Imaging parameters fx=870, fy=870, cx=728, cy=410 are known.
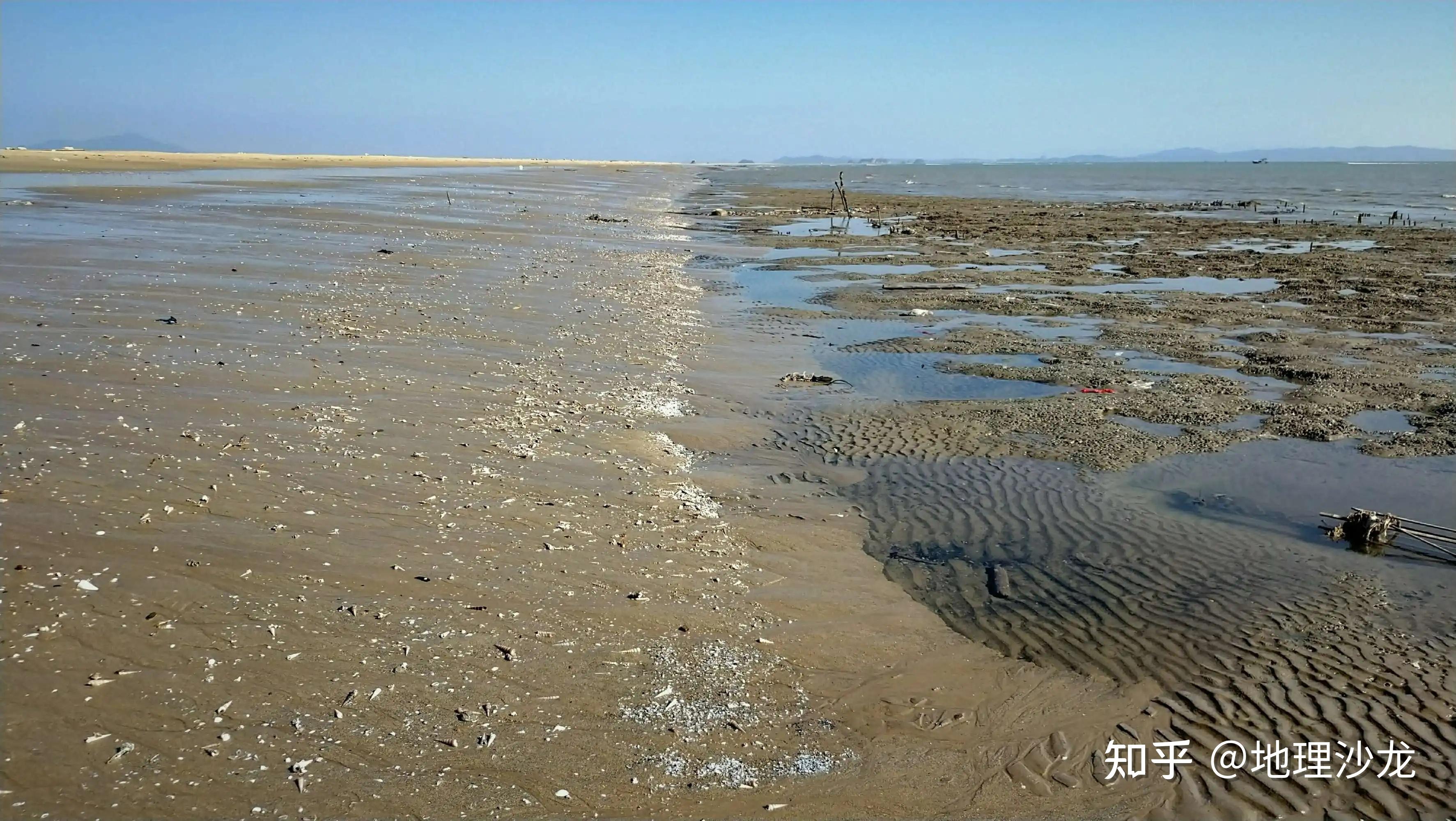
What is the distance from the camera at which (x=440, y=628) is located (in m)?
5.07

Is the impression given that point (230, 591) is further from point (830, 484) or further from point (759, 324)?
point (759, 324)

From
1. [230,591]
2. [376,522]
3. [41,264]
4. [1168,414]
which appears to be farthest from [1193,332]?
[41,264]

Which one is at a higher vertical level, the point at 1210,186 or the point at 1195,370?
the point at 1210,186

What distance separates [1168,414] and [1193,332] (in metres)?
5.51

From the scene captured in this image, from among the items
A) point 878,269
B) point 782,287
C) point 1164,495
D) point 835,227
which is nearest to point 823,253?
point 878,269

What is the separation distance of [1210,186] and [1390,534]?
83.7 m

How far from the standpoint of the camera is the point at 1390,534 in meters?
7.41

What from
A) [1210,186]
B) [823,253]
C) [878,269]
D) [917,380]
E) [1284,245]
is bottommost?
[917,380]

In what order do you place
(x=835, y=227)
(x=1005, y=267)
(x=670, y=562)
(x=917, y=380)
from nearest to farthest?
(x=670, y=562), (x=917, y=380), (x=1005, y=267), (x=835, y=227)

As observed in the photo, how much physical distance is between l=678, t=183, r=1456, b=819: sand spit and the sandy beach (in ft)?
0.15

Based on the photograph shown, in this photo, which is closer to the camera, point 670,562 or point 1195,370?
point 670,562

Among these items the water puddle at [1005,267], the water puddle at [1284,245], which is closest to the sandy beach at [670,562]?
the water puddle at [1005,267]

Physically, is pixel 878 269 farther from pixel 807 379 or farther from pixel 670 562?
pixel 670 562

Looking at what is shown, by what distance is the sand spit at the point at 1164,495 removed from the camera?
5008mm
